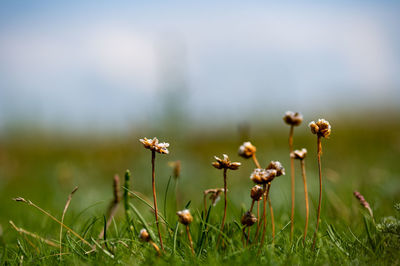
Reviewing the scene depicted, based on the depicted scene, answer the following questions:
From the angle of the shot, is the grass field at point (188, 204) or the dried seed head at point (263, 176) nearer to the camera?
the dried seed head at point (263, 176)

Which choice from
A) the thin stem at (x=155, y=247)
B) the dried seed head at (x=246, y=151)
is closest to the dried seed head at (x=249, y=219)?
the dried seed head at (x=246, y=151)

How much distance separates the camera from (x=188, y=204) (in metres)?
1.57

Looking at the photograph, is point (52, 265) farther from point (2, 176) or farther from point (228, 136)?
point (228, 136)

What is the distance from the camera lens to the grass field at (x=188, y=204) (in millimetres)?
1544

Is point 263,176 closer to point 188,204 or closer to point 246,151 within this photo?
point 246,151

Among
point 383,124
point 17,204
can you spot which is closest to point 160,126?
point 17,204

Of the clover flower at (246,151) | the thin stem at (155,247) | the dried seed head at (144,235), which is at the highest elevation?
the clover flower at (246,151)

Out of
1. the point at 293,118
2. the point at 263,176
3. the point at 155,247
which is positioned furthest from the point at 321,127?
the point at 155,247

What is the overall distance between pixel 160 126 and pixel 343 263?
3.72m

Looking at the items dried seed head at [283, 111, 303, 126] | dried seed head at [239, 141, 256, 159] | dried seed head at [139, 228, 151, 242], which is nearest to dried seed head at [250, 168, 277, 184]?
dried seed head at [239, 141, 256, 159]

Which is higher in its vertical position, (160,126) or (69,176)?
(160,126)

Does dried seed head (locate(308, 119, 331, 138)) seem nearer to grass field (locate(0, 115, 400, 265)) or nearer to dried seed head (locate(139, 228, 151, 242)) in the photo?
grass field (locate(0, 115, 400, 265))

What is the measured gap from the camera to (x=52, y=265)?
1.60m

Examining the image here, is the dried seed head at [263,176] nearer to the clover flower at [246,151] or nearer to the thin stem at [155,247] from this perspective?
the clover flower at [246,151]
